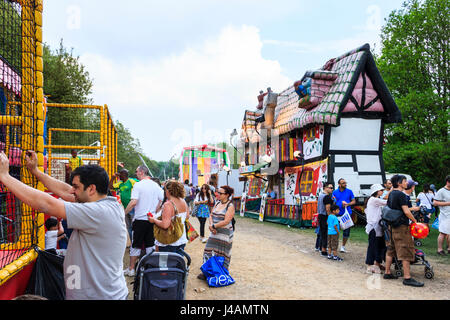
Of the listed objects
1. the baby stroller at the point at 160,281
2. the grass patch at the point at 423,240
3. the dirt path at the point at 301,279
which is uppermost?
the baby stroller at the point at 160,281

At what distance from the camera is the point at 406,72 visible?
20.1m

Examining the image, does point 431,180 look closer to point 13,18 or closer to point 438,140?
point 438,140

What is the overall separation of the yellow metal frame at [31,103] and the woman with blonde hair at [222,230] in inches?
129

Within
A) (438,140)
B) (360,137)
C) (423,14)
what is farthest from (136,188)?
(423,14)

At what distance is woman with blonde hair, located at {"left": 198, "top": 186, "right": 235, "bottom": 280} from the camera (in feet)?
21.1

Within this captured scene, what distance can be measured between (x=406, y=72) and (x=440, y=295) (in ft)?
56.0

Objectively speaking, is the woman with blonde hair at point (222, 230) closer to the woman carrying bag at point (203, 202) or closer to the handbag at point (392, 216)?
the handbag at point (392, 216)

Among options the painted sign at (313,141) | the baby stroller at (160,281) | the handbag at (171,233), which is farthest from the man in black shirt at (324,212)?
the painted sign at (313,141)

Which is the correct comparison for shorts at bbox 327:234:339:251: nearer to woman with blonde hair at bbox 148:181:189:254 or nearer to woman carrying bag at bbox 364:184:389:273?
woman carrying bag at bbox 364:184:389:273

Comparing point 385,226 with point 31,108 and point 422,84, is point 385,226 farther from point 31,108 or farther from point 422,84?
point 422,84

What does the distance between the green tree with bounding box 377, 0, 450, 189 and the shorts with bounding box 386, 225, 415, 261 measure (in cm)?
1384

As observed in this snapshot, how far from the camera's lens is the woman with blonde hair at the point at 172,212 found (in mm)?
5227

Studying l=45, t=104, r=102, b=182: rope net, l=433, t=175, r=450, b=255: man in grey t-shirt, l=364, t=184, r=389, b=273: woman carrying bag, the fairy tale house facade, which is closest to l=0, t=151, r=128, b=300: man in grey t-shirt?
l=364, t=184, r=389, b=273: woman carrying bag
